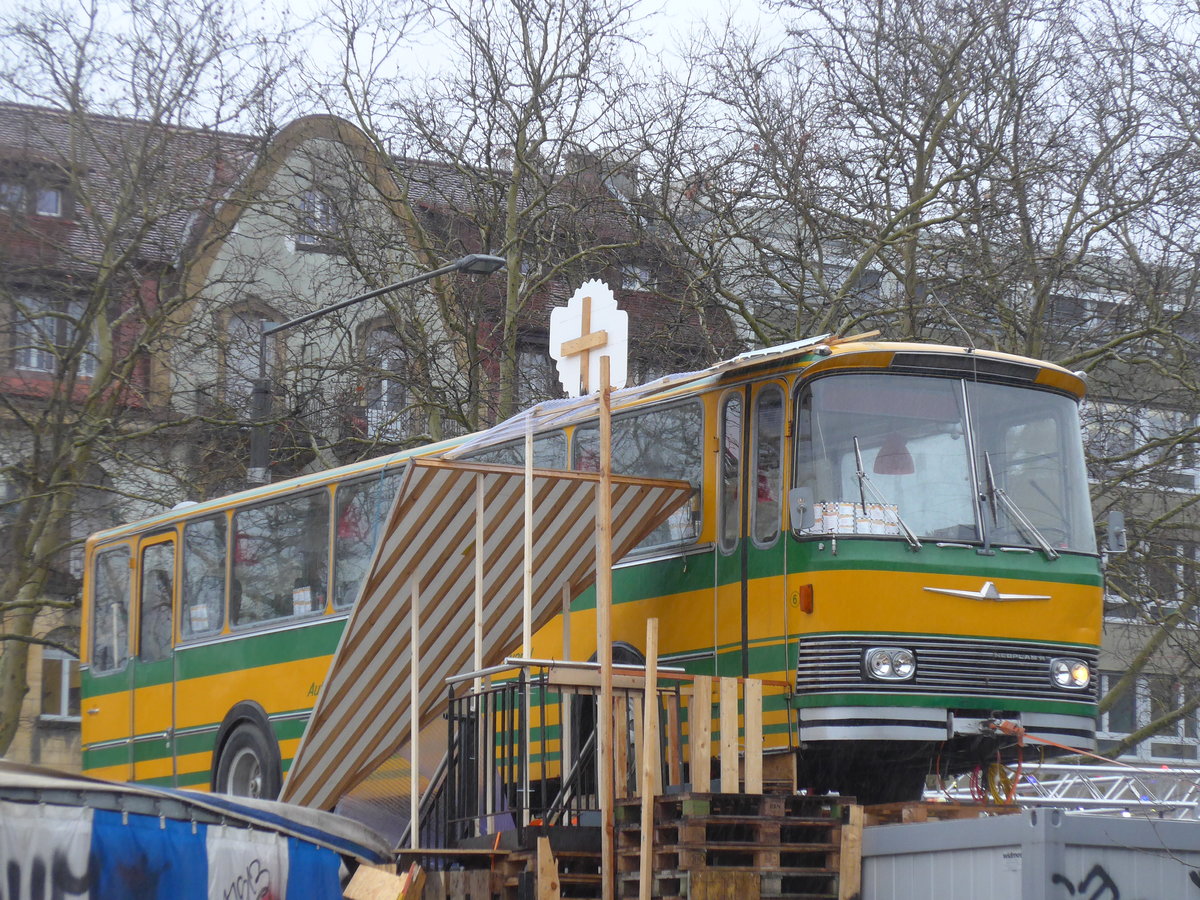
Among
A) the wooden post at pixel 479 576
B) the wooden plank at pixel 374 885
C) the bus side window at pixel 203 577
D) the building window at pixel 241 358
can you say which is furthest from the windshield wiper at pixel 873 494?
the building window at pixel 241 358

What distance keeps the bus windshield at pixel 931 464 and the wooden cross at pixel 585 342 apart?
5.48 feet

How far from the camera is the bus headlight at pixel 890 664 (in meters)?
11.0

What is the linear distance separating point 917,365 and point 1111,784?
8.64 metres

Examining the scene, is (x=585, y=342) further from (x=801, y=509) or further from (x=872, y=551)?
(x=872, y=551)

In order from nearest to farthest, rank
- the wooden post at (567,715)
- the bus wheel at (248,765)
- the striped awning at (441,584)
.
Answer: the wooden post at (567,715) → the striped awning at (441,584) → the bus wheel at (248,765)

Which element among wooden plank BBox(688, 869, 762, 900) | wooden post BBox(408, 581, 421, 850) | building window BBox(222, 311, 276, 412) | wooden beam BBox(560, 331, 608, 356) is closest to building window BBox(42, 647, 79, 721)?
building window BBox(222, 311, 276, 412)

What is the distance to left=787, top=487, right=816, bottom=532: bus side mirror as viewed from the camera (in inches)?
441

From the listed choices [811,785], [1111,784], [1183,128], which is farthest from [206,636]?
[1183,128]

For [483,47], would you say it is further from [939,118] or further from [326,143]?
[939,118]

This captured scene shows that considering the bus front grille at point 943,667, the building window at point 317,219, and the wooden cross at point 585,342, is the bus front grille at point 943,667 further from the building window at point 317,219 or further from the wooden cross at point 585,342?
the building window at point 317,219

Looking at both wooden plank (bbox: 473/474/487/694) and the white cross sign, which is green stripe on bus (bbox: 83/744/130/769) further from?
the white cross sign

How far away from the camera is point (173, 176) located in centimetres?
2242

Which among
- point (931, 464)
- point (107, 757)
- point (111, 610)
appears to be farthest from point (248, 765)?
point (931, 464)

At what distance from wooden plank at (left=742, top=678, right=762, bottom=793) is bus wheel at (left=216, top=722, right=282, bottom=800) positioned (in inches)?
268
